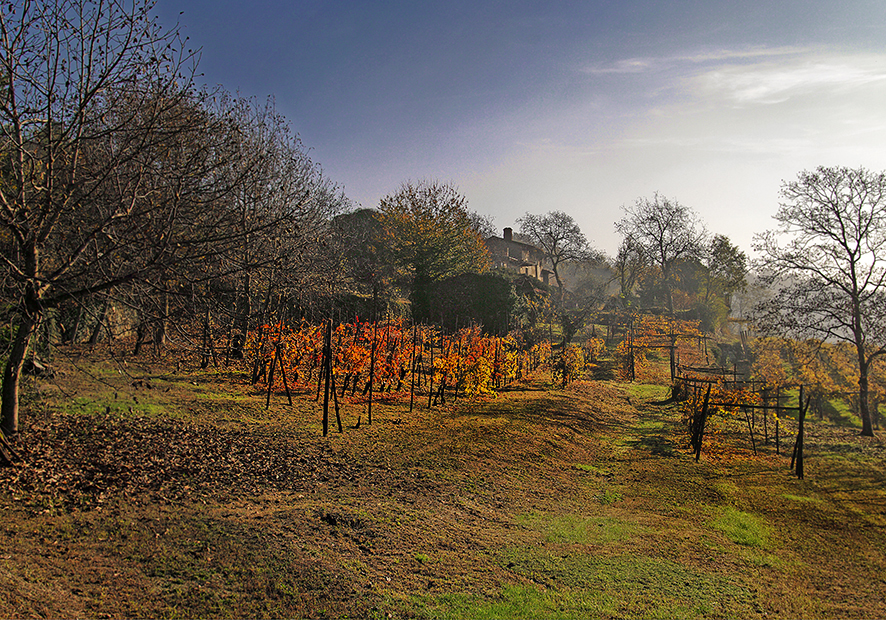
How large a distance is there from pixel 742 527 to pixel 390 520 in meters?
6.00

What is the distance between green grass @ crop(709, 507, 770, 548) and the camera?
7656 millimetres

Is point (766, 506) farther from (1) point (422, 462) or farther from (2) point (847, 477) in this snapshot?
(1) point (422, 462)

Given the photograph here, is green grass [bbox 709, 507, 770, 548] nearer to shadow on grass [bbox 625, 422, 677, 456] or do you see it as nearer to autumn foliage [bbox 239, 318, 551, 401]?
shadow on grass [bbox 625, 422, 677, 456]

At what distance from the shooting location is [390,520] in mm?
6656

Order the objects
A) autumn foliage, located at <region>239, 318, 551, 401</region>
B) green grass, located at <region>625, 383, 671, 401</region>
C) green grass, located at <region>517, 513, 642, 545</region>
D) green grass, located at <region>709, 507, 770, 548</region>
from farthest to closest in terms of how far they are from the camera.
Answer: green grass, located at <region>625, 383, 671, 401</region>, autumn foliage, located at <region>239, 318, 551, 401</region>, green grass, located at <region>709, 507, 770, 548</region>, green grass, located at <region>517, 513, 642, 545</region>

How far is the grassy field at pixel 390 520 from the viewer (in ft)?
15.3

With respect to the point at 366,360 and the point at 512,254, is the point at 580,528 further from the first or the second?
the point at 512,254

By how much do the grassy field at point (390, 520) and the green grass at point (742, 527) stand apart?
5 centimetres

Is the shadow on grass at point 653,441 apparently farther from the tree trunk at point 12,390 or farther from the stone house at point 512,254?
the stone house at point 512,254

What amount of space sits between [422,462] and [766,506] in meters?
6.66

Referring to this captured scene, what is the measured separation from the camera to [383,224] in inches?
1458

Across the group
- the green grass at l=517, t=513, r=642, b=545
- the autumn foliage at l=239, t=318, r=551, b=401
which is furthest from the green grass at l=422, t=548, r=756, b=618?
the autumn foliage at l=239, t=318, r=551, b=401

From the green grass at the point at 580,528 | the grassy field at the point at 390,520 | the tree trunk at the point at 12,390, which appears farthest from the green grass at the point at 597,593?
the tree trunk at the point at 12,390

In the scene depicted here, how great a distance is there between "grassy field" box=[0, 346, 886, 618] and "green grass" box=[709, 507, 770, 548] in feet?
0.16
